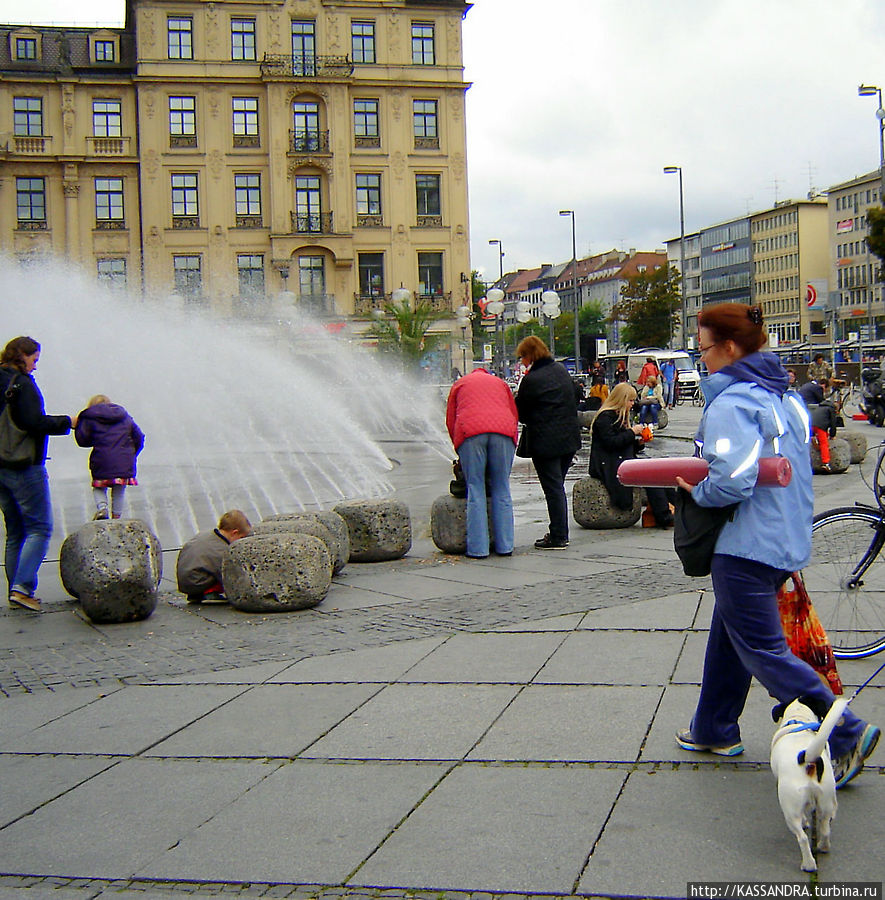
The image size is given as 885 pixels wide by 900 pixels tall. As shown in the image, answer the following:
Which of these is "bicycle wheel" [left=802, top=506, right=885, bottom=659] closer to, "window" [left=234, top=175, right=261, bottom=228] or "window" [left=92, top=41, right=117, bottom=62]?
"window" [left=234, top=175, right=261, bottom=228]

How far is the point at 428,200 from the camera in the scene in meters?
61.5

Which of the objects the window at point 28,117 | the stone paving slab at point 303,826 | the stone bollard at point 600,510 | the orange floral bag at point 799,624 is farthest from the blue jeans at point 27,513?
the window at point 28,117

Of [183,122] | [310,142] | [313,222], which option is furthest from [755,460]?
[183,122]

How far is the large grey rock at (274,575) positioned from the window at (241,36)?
55750 millimetres

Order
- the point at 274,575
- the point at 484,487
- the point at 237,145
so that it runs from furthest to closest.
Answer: the point at 237,145, the point at 484,487, the point at 274,575

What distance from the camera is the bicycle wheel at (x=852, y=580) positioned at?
603cm

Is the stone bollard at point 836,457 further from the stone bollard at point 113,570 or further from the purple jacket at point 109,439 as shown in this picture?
the stone bollard at point 113,570

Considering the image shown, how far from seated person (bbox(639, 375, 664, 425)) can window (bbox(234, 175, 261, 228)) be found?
34.7 m

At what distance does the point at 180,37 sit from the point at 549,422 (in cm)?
5483

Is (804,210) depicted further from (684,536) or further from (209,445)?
(684,536)

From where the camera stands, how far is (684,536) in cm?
415

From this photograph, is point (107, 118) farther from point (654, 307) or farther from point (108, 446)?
point (108, 446)

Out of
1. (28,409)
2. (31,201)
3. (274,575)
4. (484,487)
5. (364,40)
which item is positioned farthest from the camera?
(364,40)

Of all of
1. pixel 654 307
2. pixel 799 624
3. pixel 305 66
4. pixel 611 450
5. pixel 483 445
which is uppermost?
pixel 305 66
